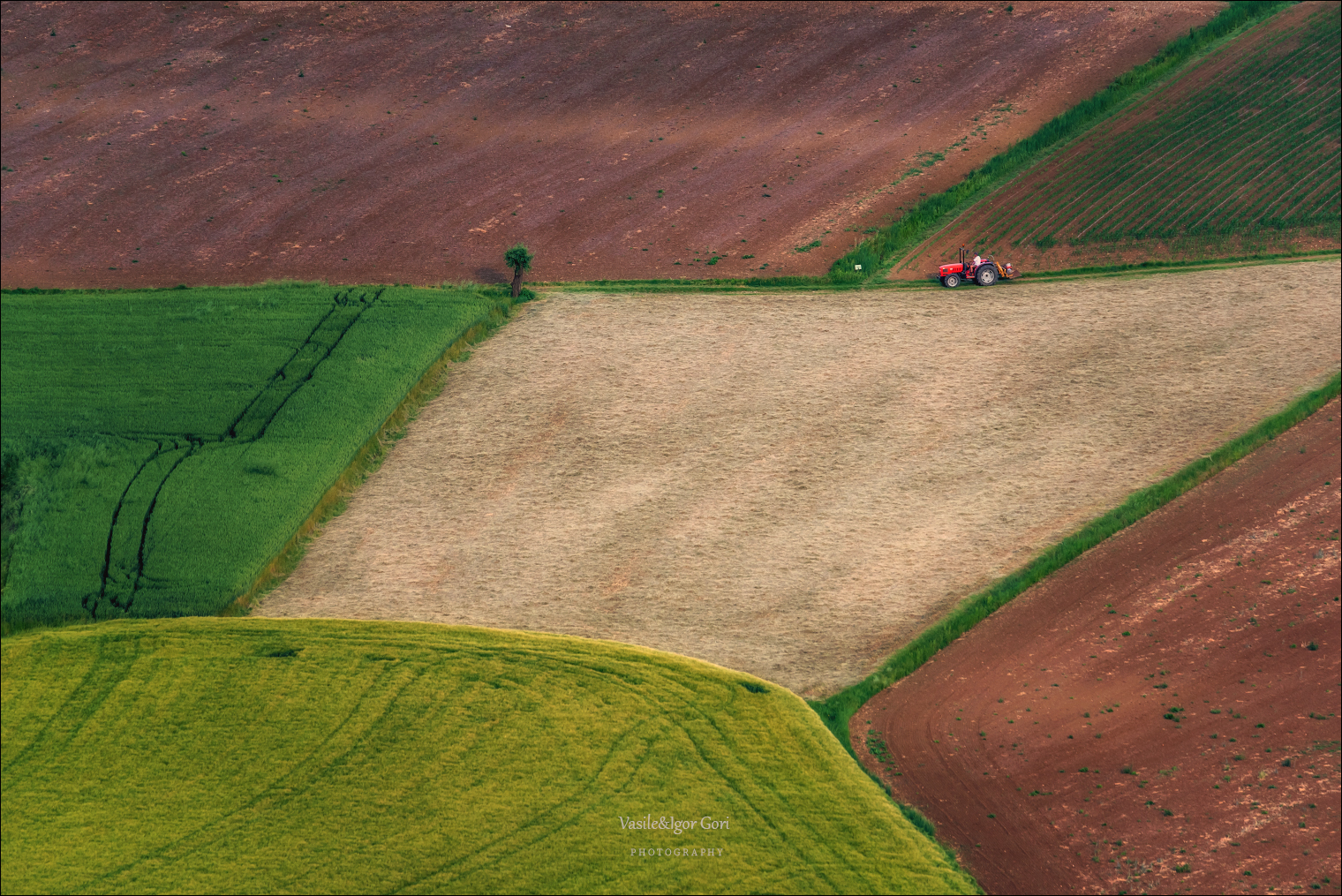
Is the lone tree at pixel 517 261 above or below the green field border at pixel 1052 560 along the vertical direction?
above

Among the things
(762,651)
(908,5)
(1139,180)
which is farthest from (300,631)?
(908,5)

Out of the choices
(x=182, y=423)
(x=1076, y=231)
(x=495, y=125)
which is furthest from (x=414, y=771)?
(x=495, y=125)

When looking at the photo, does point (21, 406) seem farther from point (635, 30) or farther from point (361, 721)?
point (635, 30)

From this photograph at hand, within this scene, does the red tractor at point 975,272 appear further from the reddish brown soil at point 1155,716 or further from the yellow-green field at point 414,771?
the yellow-green field at point 414,771

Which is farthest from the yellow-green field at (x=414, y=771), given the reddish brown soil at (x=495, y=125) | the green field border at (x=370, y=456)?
the reddish brown soil at (x=495, y=125)

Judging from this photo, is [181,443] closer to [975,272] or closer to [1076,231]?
[975,272]

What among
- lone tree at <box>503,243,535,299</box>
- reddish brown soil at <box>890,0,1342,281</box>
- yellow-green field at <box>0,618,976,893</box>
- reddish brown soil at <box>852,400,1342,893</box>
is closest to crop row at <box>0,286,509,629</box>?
lone tree at <box>503,243,535,299</box>
